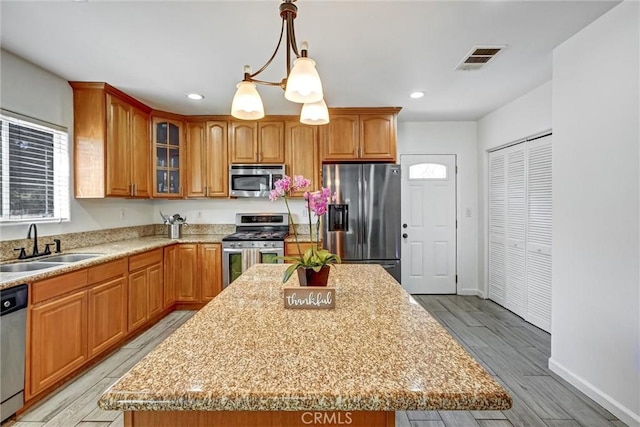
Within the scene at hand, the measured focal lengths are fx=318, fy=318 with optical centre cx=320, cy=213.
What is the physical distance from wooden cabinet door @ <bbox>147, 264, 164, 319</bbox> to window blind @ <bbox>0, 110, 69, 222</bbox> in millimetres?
923

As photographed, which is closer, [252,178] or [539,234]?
[539,234]

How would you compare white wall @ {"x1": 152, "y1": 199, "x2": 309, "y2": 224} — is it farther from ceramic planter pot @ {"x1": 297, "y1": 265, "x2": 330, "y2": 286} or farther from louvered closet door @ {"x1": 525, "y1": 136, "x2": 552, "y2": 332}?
ceramic planter pot @ {"x1": 297, "y1": 265, "x2": 330, "y2": 286}

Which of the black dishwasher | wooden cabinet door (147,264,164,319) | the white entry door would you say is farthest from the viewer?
the white entry door

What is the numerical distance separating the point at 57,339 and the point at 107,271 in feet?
1.99

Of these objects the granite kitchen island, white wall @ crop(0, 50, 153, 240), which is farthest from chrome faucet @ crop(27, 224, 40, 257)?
the granite kitchen island

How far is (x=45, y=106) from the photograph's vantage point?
2740 mm

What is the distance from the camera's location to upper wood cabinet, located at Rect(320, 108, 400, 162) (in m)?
3.89

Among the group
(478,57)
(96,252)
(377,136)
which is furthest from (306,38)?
(96,252)

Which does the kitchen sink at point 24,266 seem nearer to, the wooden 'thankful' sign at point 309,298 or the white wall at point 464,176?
the wooden 'thankful' sign at point 309,298

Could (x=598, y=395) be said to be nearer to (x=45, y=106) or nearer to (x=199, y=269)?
(x=199, y=269)

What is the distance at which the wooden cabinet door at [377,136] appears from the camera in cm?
389

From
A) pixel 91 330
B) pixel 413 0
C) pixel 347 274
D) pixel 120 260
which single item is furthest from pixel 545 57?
pixel 91 330

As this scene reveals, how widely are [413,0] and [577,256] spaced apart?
6.60 ft

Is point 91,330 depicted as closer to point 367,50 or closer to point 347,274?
point 347,274
